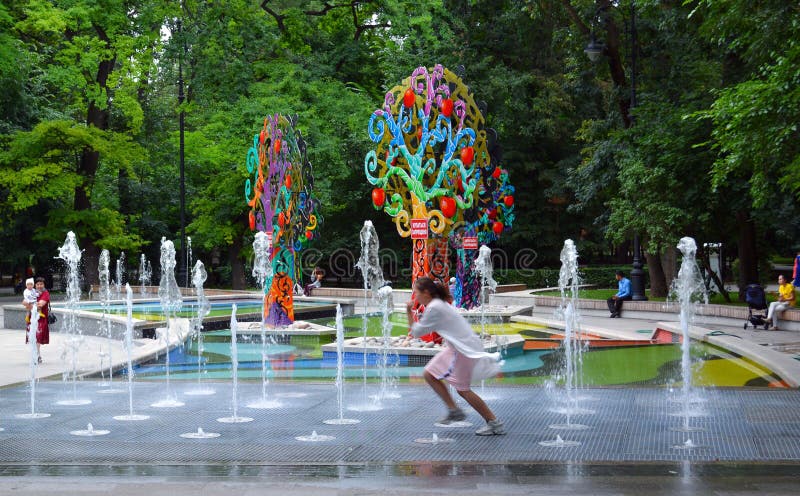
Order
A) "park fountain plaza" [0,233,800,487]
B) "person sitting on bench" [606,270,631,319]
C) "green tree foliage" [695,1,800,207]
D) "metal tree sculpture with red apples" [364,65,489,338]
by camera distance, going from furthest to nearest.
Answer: "person sitting on bench" [606,270,631,319] < "metal tree sculpture with red apples" [364,65,489,338] < "green tree foliage" [695,1,800,207] < "park fountain plaza" [0,233,800,487]

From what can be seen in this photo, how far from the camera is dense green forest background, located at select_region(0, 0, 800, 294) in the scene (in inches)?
1184

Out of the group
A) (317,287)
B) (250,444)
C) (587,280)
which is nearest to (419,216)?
(250,444)

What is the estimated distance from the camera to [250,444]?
9.60 meters

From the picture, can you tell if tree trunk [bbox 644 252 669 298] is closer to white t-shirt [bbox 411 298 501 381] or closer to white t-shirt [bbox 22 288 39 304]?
white t-shirt [bbox 22 288 39 304]

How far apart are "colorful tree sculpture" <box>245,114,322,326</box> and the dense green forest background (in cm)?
1042

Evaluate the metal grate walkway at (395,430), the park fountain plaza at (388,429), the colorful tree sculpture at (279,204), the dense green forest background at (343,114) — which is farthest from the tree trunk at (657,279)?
the metal grate walkway at (395,430)

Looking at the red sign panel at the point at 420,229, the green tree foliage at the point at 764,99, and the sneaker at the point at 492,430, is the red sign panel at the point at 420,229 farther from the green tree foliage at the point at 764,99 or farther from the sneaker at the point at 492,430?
the sneaker at the point at 492,430

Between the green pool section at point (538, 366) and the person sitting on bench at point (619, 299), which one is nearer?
the green pool section at point (538, 366)

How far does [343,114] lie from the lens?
1594 inches

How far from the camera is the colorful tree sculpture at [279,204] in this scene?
904 inches

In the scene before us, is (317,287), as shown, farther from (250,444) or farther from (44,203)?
(250,444)

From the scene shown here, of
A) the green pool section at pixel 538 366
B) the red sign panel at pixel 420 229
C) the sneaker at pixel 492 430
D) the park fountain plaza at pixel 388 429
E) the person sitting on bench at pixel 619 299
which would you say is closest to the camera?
the park fountain plaza at pixel 388 429

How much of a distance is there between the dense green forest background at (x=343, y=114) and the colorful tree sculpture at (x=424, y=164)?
10.0 m

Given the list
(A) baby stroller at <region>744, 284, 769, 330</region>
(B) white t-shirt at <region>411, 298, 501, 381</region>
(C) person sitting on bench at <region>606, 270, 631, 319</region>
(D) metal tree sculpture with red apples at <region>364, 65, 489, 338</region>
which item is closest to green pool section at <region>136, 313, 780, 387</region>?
(D) metal tree sculpture with red apples at <region>364, 65, 489, 338</region>
